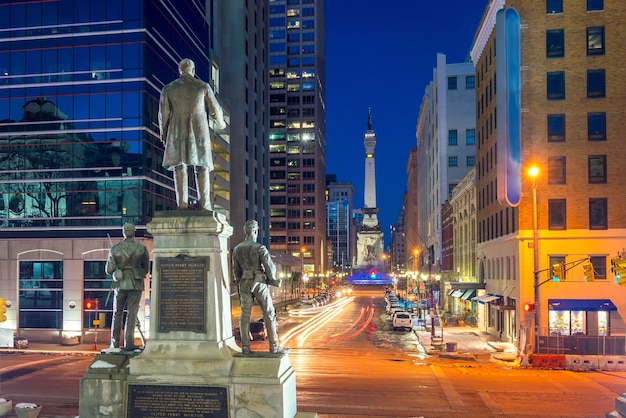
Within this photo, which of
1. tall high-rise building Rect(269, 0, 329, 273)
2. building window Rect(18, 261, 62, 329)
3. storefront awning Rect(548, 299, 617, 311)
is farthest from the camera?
tall high-rise building Rect(269, 0, 329, 273)

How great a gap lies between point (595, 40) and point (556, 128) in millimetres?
6104

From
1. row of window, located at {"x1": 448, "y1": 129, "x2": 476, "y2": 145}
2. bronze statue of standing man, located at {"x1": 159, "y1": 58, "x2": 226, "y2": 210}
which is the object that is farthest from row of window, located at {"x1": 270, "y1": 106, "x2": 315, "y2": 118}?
bronze statue of standing man, located at {"x1": 159, "y1": 58, "x2": 226, "y2": 210}

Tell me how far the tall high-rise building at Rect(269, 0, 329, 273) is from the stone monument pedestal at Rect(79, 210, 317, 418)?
141122mm

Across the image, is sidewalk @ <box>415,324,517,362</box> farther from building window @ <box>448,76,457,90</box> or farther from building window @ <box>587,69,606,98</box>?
building window @ <box>448,76,457,90</box>

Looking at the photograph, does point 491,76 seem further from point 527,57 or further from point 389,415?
point 389,415

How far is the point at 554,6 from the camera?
3812cm

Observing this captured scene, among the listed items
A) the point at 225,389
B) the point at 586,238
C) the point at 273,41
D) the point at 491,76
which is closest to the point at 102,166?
the point at 491,76

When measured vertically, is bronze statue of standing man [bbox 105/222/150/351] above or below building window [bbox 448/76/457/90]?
below

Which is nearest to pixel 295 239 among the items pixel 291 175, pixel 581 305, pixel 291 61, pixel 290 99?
pixel 291 175

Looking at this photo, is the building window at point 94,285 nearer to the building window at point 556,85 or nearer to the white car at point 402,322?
the white car at point 402,322

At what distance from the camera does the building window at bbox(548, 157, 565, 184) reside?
37469 mm

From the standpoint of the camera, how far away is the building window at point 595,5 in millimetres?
37562

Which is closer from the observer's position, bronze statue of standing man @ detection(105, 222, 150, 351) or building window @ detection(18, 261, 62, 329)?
bronze statue of standing man @ detection(105, 222, 150, 351)

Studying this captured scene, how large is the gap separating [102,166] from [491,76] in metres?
32.2
